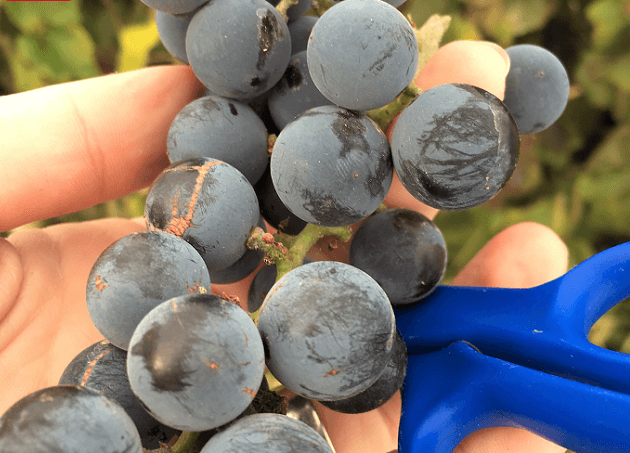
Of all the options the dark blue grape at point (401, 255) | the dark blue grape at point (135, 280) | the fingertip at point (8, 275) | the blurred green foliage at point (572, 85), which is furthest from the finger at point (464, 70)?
the fingertip at point (8, 275)

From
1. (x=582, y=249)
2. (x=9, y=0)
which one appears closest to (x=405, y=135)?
(x=582, y=249)

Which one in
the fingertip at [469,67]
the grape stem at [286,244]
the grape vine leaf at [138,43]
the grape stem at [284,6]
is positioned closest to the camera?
the grape stem at [286,244]

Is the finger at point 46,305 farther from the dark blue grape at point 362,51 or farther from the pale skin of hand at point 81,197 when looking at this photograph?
the dark blue grape at point 362,51

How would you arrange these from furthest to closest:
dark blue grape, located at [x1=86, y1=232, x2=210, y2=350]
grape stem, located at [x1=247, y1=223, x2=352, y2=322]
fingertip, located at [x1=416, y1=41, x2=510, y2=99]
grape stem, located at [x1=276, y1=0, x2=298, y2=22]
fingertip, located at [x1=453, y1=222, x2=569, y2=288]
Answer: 1. fingertip, located at [x1=453, y1=222, x2=569, y2=288]
2. fingertip, located at [x1=416, y1=41, x2=510, y2=99]
3. grape stem, located at [x1=276, y1=0, x2=298, y2=22]
4. grape stem, located at [x1=247, y1=223, x2=352, y2=322]
5. dark blue grape, located at [x1=86, y1=232, x2=210, y2=350]

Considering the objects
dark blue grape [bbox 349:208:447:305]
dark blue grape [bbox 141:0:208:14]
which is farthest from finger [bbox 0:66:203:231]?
dark blue grape [bbox 349:208:447:305]

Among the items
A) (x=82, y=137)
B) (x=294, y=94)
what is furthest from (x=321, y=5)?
(x=82, y=137)

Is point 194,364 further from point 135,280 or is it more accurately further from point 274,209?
point 274,209

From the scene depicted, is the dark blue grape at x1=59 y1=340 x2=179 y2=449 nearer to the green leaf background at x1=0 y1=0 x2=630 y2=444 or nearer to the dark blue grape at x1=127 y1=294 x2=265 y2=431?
the dark blue grape at x1=127 y1=294 x2=265 y2=431
